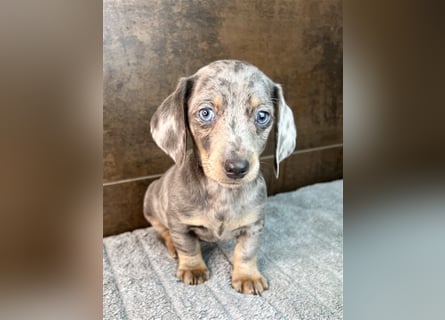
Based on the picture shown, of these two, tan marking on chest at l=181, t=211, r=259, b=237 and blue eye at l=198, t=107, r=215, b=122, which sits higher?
blue eye at l=198, t=107, r=215, b=122

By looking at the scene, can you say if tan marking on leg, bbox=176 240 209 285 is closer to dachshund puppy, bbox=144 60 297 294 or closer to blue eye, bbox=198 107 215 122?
dachshund puppy, bbox=144 60 297 294

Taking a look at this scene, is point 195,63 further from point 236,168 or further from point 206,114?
point 236,168

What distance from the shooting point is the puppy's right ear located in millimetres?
945

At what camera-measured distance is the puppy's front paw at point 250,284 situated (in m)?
0.98

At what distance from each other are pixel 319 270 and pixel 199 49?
546 mm

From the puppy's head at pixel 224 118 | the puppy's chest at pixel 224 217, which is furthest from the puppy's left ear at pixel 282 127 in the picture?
the puppy's chest at pixel 224 217

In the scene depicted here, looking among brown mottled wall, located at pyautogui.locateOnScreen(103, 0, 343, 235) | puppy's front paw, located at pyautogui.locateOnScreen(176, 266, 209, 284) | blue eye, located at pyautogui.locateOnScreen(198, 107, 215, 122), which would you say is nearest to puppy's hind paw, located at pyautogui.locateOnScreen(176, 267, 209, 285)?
puppy's front paw, located at pyautogui.locateOnScreen(176, 266, 209, 284)

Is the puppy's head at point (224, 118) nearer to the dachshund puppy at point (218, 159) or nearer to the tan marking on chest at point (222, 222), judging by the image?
the dachshund puppy at point (218, 159)

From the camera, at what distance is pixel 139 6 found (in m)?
0.88

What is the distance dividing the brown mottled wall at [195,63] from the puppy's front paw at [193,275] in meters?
0.20

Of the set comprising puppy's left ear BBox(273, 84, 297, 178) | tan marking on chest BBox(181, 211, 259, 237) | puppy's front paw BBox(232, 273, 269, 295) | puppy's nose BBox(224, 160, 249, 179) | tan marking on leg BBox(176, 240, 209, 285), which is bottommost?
puppy's front paw BBox(232, 273, 269, 295)

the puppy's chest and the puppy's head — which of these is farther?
the puppy's chest

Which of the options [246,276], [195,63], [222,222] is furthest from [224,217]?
[195,63]

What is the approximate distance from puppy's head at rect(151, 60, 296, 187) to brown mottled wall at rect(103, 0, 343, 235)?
0.21ft
